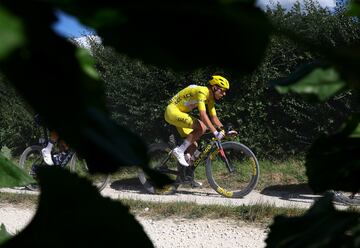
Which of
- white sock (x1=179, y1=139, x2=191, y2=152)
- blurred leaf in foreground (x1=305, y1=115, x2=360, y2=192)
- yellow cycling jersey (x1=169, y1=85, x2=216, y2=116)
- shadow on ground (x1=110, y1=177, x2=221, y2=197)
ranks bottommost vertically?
shadow on ground (x1=110, y1=177, x2=221, y2=197)

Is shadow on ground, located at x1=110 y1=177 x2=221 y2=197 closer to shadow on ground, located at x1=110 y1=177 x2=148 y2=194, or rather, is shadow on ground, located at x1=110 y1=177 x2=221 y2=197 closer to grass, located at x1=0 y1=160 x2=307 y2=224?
shadow on ground, located at x1=110 y1=177 x2=148 y2=194

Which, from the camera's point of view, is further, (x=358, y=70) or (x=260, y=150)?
(x=260, y=150)

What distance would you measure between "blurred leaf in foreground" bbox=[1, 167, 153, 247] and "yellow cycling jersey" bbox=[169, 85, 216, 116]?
5858 mm

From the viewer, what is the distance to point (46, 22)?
0.72 ft

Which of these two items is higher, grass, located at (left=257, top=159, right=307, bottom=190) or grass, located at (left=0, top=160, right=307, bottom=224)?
grass, located at (left=257, top=159, right=307, bottom=190)

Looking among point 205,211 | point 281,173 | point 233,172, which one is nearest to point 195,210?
point 205,211

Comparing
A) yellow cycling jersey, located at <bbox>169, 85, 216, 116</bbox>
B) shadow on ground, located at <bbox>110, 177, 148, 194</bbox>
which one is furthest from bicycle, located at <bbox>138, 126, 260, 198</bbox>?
shadow on ground, located at <bbox>110, 177, 148, 194</bbox>

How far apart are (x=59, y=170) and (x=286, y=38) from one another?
0.21m

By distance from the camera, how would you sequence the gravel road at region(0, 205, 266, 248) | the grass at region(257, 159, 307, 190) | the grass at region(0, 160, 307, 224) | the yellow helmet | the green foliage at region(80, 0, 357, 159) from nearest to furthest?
the gravel road at region(0, 205, 266, 248) < the grass at region(0, 160, 307, 224) < the yellow helmet < the grass at region(257, 159, 307, 190) < the green foliage at region(80, 0, 357, 159)

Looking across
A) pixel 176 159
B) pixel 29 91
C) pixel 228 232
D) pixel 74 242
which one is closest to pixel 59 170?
pixel 74 242

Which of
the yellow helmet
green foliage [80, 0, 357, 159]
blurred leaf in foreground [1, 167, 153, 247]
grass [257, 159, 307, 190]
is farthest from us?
green foliage [80, 0, 357, 159]

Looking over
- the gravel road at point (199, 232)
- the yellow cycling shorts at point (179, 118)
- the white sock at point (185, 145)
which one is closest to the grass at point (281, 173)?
the white sock at point (185, 145)

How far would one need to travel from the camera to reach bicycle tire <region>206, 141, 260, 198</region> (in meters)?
6.66

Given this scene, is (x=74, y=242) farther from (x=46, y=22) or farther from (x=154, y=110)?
(x=154, y=110)
